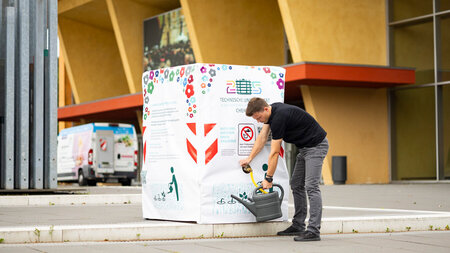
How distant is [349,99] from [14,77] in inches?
576

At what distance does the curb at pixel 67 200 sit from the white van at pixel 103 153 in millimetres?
14426

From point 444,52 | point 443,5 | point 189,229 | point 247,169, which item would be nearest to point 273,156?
point 247,169

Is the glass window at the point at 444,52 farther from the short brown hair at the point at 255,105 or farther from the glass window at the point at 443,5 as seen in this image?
the short brown hair at the point at 255,105

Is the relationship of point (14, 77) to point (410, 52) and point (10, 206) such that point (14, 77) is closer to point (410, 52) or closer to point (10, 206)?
point (10, 206)

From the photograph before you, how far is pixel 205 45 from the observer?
29.8m

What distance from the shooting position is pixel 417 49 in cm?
2714

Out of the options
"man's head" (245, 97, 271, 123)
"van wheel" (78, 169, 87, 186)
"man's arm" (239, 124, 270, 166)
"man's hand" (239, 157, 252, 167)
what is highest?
"man's head" (245, 97, 271, 123)

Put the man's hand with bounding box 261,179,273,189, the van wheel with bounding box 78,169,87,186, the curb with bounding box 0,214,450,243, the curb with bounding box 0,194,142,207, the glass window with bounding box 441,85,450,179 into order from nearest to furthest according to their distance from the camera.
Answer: the curb with bounding box 0,214,450,243, the man's hand with bounding box 261,179,273,189, the curb with bounding box 0,194,142,207, the glass window with bounding box 441,85,450,179, the van wheel with bounding box 78,169,87,186

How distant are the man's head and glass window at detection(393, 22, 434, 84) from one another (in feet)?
66.3

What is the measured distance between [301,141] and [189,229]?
153cm

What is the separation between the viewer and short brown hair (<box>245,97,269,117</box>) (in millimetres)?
7488

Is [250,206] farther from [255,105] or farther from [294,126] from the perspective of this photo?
[255,105]

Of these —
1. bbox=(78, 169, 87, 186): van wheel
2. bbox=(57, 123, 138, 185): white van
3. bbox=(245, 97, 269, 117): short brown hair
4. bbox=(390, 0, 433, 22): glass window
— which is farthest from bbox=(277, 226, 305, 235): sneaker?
bbox=(78, 169, 87, 186): van wheel

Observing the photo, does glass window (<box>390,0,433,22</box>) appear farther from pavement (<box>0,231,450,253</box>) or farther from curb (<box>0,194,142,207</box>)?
pavement (<box>0,231,450,253</box>)
